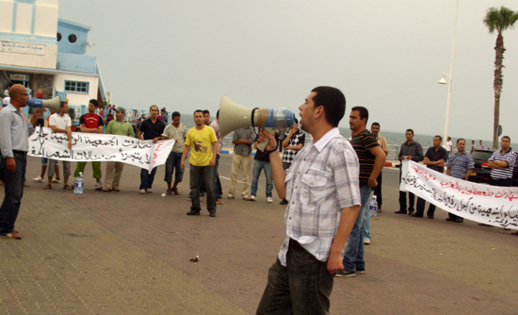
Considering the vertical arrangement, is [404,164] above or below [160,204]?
above

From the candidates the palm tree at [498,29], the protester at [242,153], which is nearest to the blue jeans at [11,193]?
the protester at [242,153]

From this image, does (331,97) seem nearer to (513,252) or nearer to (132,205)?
(513,252)

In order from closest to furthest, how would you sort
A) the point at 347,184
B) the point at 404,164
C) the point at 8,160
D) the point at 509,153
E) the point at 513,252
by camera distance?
the point at 347,184 → the point at 8,160 → the point at 513,252 → the point at 509,153 → the point at 404,164

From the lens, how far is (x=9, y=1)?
4181 centimetres

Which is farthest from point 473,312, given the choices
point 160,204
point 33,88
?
point 33,88

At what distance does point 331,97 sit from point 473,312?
3280mm

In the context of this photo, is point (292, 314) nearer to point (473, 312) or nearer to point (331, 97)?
point (331, 97)


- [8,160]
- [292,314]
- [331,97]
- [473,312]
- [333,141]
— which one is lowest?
[473,312]

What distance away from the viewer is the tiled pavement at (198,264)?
16.2 ft

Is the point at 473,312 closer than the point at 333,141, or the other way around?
the point at 333,141

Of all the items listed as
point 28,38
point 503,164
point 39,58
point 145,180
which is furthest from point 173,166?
point 28,38

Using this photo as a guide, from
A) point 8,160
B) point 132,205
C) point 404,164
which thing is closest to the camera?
point 8,160

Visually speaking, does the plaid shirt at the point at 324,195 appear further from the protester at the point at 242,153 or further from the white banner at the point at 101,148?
the white banner at the point at 101,148

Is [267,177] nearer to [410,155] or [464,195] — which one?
[410,155]
